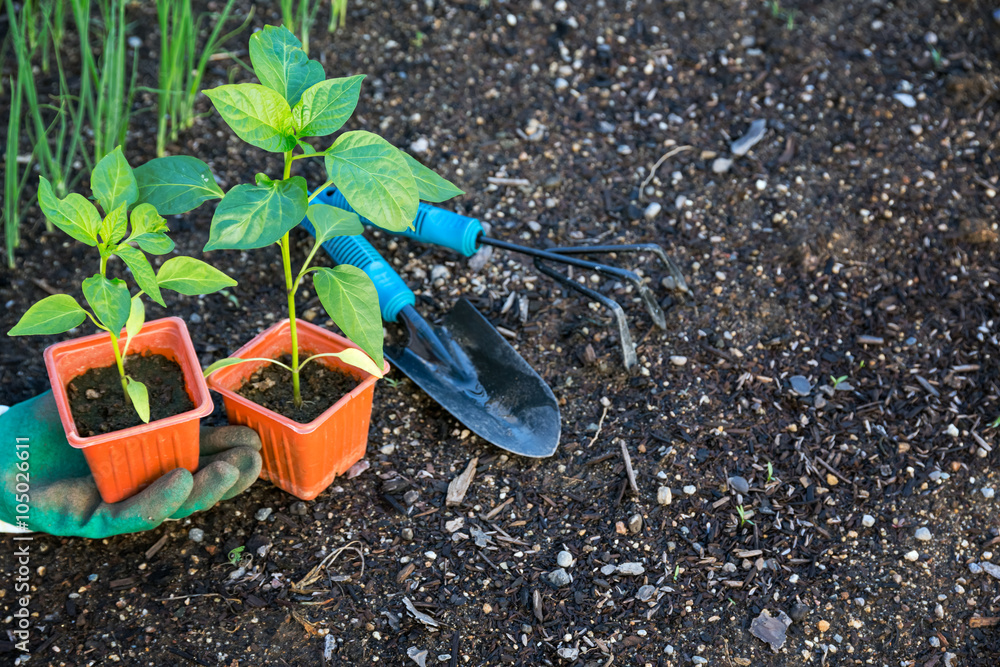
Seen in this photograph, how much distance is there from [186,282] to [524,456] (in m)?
0.86

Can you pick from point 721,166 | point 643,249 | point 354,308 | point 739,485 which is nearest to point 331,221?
point 354,308

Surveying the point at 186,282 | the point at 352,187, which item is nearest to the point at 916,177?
the point at 352,187

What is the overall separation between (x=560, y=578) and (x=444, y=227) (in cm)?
88

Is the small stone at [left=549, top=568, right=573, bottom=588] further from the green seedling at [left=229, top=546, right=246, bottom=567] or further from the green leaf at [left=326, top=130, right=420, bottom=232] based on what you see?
the green leaf at [left=326, top=130, right=420, bottom=232]

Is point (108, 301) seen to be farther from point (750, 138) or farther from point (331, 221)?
point (750, 138)

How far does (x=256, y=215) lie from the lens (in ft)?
4.05

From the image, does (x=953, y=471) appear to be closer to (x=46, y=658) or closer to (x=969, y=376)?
(x=969, y=376)

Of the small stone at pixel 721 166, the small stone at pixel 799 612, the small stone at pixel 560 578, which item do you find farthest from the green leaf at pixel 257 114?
the small stone at pixel 721 166

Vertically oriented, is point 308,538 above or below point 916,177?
below

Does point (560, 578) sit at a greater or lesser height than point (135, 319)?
lesser

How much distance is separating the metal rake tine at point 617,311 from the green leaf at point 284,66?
0.81 m

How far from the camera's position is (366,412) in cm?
172

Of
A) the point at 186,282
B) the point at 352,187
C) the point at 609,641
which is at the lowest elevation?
the point at 609,641

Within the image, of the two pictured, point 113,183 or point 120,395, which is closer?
point 113,183
